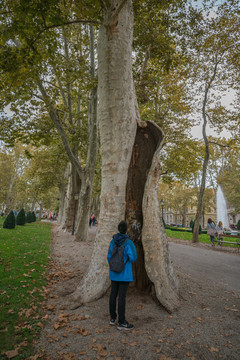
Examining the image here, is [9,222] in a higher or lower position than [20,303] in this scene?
higher

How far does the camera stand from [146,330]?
297cm

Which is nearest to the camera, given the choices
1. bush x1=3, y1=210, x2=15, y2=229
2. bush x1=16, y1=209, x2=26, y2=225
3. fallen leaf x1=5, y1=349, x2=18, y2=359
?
fallen leaf x1=5, y1=349, x2=18, y2=359

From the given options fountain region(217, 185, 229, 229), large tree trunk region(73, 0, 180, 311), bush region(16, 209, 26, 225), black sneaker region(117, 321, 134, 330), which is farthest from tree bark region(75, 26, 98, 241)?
fountain region(217, 185, 229, 229)

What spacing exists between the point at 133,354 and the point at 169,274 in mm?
1709

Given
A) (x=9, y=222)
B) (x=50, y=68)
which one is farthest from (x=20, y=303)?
(x=9, y=222)

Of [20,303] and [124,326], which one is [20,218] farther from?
[124,326]

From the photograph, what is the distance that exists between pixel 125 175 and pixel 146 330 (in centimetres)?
269

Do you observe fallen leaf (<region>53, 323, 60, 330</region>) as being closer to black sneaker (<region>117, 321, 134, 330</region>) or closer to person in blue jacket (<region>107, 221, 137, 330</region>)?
person in blue jacket (<region>107, 221, 137, 330</region>)

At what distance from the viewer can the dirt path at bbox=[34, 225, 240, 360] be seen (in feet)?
8.25

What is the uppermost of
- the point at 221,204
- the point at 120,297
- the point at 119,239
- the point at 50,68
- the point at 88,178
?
the point at 50,68

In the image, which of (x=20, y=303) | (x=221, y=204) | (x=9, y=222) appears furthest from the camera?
(x=221, y=204)

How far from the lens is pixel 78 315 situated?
3.33 m

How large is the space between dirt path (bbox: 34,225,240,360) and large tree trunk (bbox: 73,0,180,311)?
29 cm

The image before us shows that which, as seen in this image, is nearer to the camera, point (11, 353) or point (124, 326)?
point (11, 353)
